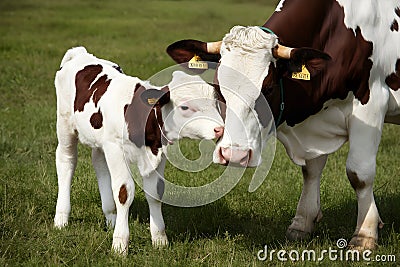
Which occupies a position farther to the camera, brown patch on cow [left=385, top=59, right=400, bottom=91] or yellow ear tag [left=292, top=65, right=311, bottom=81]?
brown patch on cow [left=385, top=59, right=400, bottom=91]

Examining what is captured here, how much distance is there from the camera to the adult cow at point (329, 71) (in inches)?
201

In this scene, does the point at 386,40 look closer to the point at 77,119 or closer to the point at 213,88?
the point at 213,88

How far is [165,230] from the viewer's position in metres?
6.00

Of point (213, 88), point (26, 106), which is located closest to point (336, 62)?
point (213, 88)

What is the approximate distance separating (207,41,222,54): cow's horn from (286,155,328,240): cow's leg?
5.18ft

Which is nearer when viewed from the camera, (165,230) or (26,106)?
(165,230)

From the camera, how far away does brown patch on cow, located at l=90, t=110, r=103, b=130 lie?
5.43 metres

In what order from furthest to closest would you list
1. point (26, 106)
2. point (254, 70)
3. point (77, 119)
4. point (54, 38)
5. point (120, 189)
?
1. point (54, 38)
2. point (26, 106)
3. point (77, 119)
4. point (120, 189)
5. point (254, 70)

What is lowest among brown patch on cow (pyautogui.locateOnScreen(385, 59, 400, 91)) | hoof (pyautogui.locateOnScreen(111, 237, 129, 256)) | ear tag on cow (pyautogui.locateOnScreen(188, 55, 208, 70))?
hoof (pyautogui.locateOnScreen(111, 237, 129, 256))

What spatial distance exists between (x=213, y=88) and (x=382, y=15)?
5.57 ft

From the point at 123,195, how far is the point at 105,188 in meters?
0.81

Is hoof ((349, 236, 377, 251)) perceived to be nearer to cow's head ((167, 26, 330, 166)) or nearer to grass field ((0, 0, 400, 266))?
grass field ((0, 0, 400, 266))

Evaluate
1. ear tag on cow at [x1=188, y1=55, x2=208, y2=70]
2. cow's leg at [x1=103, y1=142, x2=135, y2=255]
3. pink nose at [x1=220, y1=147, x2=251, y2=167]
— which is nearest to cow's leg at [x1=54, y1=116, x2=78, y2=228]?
cow's leg at [x1=103, y1=142, x2=135, y2=255]
